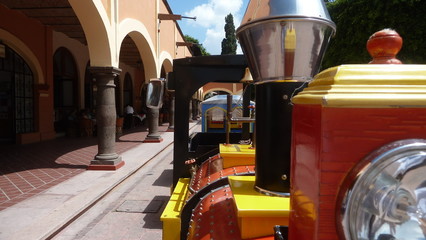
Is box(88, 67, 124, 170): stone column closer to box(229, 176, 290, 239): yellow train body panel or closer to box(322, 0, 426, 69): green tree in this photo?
box(229, 176, 290, 239): yellow train body panel

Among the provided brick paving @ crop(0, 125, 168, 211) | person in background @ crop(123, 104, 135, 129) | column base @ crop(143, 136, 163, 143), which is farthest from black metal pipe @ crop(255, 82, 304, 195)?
person in background @ crop(123, 104, 135, 129)

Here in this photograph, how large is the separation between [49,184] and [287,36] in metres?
6.07

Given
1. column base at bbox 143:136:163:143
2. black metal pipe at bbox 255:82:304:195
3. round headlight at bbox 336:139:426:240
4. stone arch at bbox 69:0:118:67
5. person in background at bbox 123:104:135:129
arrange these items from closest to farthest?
1. round headlight at bbox 336:139:426:240
2. black metal pipe at bbox 255:82:304:195
3. stone arch at bbox 69:0:118:67
4. column base at bbox 143:136:163:143
5. person in background at bbox 123:104:135:129

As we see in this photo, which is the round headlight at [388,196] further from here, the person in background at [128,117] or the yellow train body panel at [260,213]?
the person in background at [128,117]

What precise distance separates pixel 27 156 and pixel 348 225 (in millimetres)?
9700

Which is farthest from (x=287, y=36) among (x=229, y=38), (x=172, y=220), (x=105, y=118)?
(x=229, y=38)

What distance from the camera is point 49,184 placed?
596 centimetres

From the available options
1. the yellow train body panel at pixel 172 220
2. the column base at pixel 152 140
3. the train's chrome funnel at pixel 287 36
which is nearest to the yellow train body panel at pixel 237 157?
the yellow train body panel at pixel 172 220

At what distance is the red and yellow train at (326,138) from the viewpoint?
25.9 inches

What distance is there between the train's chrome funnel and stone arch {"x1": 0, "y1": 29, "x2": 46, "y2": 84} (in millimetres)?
10505

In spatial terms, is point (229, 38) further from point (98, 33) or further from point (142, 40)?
point (98, 33)

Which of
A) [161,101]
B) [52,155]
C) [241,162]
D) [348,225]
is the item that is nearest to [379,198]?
[348,225]

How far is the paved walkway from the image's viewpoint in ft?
13.5

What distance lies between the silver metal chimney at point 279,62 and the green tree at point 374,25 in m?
11.6
